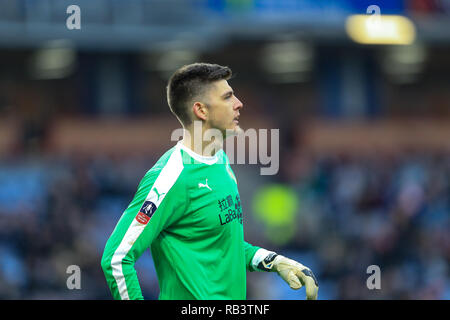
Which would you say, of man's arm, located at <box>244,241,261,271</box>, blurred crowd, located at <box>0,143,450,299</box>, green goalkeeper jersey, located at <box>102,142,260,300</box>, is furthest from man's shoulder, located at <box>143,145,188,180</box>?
blurred crowd, located at <box>0,143,450,299</box>

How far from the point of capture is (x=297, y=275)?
446 cm

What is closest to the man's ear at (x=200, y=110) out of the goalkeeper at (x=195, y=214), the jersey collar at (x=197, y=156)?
the goalkeeper at (x=195, y=214)

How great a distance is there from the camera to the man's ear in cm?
443

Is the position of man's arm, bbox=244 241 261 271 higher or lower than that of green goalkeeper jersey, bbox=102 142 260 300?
lower

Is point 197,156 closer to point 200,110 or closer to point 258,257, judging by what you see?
point 200,110

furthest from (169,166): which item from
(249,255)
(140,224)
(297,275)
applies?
(297,275)

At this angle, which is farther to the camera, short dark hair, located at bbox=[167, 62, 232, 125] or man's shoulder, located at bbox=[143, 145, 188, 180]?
short dark hair, located at bbox=[167, 62, 232, 125]

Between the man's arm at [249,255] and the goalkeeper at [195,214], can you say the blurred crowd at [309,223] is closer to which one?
the man's arm at [249,255]

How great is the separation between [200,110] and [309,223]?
11.7m

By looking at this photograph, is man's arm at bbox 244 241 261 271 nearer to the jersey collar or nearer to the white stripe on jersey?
the jersey collar

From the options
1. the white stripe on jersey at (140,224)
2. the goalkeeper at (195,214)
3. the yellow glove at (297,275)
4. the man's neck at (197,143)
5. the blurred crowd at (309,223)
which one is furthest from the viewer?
the blurred crowd at (309,223)

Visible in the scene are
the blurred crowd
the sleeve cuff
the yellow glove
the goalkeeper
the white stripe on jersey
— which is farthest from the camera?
the blurred crowd

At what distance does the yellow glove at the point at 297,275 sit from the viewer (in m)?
4.35

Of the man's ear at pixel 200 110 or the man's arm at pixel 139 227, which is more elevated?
the man's ear at pixel 200 110
